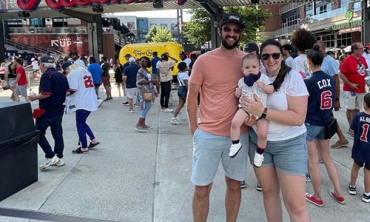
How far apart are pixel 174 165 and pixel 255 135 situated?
2727 mm

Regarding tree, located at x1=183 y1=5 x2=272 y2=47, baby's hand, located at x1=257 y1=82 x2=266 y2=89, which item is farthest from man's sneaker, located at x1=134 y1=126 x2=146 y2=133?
tree, located at x1=183 y1=5 x2=272 y2=47

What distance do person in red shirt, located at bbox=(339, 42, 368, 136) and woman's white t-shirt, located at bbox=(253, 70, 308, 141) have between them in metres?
4.12

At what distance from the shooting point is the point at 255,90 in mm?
2598

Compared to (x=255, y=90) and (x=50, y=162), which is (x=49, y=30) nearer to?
(x=50, y=162)

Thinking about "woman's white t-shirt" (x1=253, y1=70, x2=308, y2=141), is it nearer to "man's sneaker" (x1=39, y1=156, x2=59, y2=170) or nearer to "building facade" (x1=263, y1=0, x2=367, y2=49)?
"man's sneaker" (x1=39, y1=156, x2=59, y2=170)

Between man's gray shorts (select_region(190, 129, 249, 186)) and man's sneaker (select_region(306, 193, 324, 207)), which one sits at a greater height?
man's gray shorts (select_region(190, 129, 249, 186))

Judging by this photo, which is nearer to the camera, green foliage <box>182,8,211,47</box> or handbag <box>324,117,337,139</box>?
handbag <box>324,117,337,139</box>

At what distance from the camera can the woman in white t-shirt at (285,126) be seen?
2584 millimetres

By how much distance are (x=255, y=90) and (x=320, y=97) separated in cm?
140

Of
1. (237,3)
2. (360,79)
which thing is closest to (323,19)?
(237,3)

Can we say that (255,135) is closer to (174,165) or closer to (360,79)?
(174,165)

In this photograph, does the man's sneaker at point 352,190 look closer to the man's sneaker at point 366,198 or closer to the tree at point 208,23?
the man's sneaker at point 366,198

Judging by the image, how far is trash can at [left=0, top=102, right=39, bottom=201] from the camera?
13.1 ft

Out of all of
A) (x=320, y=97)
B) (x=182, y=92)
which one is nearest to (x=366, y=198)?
(x=320, y=97)
